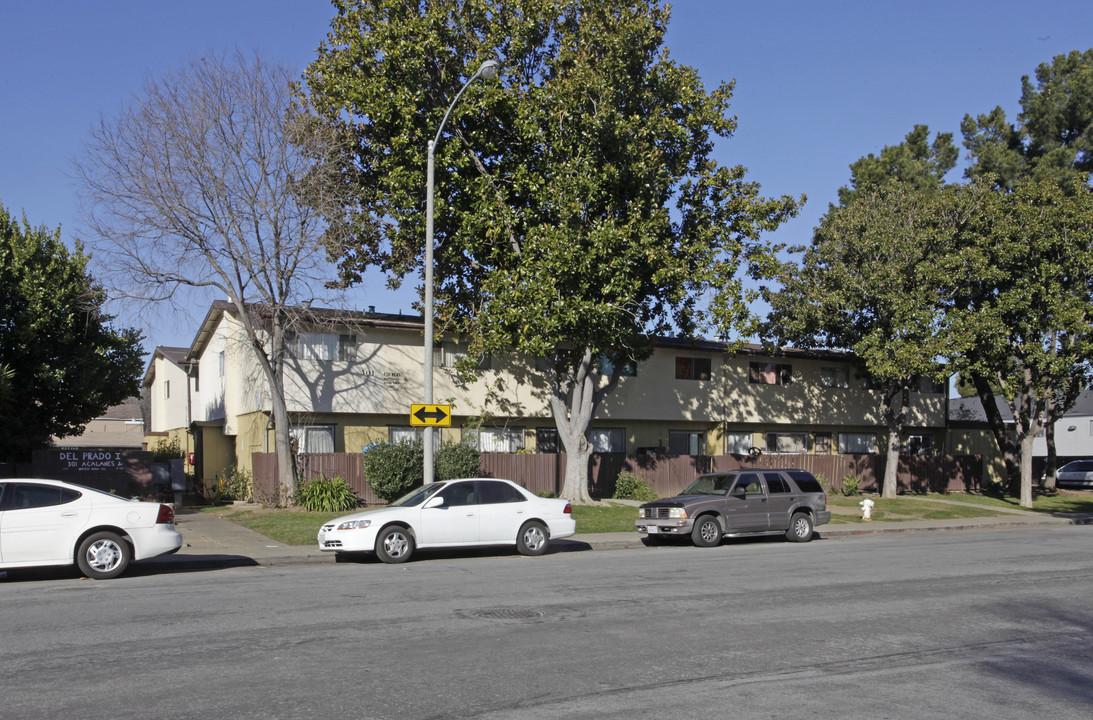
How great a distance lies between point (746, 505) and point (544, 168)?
1027 centimetres

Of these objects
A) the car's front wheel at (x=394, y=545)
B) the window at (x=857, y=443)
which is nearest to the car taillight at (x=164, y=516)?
the car's front wheel at (x=394, y=545)

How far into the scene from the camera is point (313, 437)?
2889 centimetres

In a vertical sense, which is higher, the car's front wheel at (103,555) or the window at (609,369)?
the window at (609,369)

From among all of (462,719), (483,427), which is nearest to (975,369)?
(483,427)

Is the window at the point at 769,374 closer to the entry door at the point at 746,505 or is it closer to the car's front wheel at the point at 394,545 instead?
the entry door at the point at 746,505

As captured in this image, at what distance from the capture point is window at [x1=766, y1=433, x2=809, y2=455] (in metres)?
38.5

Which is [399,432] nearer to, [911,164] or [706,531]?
[706,531]

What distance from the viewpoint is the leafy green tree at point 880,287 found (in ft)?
102

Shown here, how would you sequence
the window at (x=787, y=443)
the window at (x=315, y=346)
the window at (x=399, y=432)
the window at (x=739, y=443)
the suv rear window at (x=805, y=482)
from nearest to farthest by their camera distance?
the suv rear window at (x=805, y=482)
the window at (x=315, y=346)
the window at (x=399, y=432)
the window at (x=739, y=443)
the window at (x=787, y=443)

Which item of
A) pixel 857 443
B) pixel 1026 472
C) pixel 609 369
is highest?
pixel 609 369

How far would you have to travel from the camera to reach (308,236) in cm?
2439

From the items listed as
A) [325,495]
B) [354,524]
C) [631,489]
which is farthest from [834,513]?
[354,524]

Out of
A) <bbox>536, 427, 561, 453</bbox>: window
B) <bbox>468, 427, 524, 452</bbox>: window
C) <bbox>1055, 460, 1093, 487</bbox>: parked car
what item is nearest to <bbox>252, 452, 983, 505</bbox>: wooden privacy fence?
<bbox>536, 427, 561, 453</bbox>: window

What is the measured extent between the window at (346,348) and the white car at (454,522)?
43.3ft
